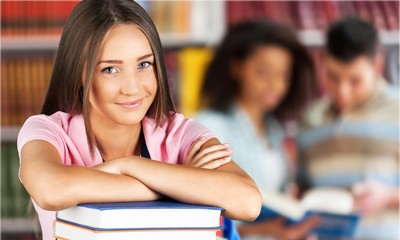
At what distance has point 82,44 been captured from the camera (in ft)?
3.76

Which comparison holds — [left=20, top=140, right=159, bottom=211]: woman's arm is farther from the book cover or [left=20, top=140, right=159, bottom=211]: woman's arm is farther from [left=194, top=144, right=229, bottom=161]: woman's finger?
[left=194, top=144, right=229, bottom=161]: woman's finger

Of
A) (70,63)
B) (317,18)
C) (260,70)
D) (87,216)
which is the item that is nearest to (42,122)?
(70,63)

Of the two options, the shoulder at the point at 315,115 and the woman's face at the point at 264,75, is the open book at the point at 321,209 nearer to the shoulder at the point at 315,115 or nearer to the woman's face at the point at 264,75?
the shoulder at the point at 315,115

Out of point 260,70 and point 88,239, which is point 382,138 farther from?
point 88,239

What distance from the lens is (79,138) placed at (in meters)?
1.21

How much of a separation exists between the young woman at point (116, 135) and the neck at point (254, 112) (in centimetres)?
303

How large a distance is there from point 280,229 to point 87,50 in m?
2.98

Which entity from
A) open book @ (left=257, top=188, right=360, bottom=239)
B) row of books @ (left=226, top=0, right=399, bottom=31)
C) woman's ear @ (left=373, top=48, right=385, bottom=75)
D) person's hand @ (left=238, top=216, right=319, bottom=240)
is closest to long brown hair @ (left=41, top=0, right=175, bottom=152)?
open book @ (left=257, top=188, right=360, bottom=239)

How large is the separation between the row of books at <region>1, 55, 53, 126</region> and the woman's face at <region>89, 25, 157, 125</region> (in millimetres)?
3403

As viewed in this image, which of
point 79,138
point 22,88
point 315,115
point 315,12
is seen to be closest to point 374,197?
point 315,115

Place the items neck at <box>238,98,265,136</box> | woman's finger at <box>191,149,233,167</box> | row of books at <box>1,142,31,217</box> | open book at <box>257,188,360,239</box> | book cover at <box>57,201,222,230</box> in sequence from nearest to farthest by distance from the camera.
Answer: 1. book cover at <box>57,201,222,230</box>
2. woman's finger at <box>191,149,233,167</box>
3. open book at <box>257,188,360,239</box>
4. neck at <box>238,98,265,136</box>
5. row of books at <box>1,142,31,217</box>

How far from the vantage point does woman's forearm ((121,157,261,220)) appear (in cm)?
111

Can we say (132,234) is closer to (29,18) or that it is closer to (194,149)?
(194,149)

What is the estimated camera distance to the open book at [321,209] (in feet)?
12.1
